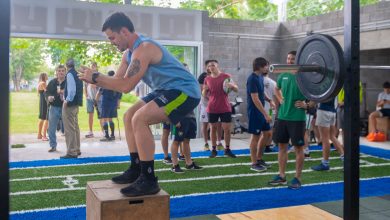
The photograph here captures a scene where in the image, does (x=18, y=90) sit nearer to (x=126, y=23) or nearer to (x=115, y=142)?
(x=115, y=142)

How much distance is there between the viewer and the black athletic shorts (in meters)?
4.66

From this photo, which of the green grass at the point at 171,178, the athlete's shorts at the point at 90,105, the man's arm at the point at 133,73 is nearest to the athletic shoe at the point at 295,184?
the green grass at the point at 171,178

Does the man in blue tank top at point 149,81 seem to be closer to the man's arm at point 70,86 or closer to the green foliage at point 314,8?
the man's arm at point 70,86

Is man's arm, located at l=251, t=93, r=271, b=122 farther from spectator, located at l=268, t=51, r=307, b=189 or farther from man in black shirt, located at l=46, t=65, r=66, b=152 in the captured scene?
man in black shirt, located at l=46, t=65, r=66, b=152

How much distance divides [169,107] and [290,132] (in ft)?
7.41

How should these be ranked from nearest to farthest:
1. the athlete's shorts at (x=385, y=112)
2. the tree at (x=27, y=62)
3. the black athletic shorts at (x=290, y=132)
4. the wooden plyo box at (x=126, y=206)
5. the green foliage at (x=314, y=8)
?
the wooden plyo box at (x=126, y=206) < the black athletic shorts at (x=290, y=132) < the athlete's shorts at (x=385, y=112) < the tree at (x=27, y=62) < the green foliage at (x=314, y=8)

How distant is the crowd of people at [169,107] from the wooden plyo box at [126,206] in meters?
0.05

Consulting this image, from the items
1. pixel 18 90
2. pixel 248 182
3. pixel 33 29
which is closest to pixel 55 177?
pixel 248 182

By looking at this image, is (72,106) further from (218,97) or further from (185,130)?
(218,97)

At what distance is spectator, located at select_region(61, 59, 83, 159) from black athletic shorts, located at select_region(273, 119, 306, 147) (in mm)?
3371

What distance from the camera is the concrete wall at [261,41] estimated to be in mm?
9805

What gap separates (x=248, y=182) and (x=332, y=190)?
98 centimetres

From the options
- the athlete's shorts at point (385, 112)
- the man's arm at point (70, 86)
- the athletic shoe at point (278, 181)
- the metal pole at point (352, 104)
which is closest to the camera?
the metal pole at point (352, 104)

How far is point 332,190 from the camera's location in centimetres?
482
